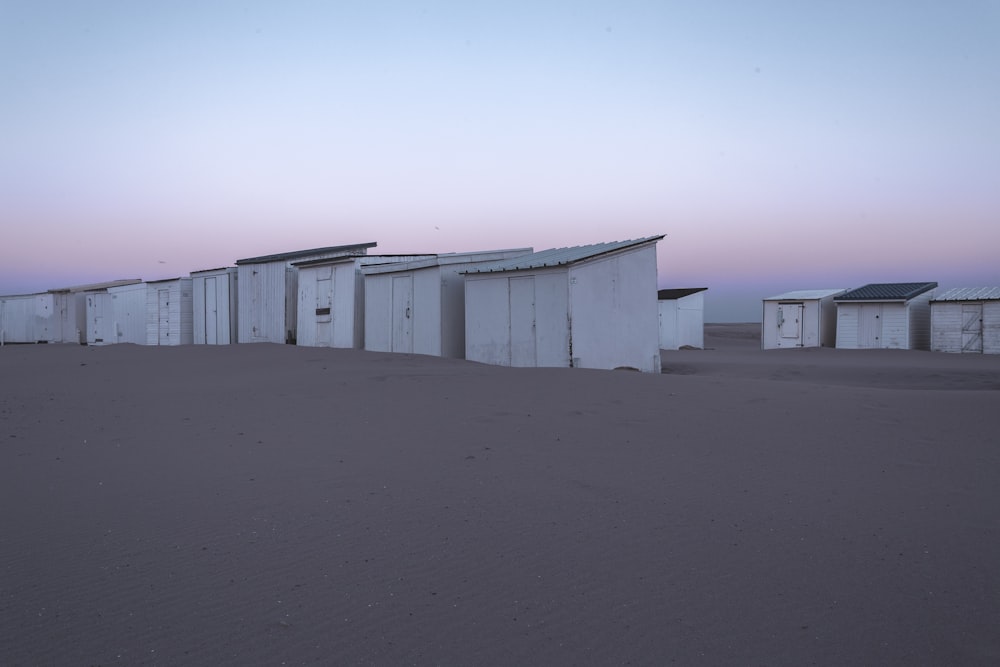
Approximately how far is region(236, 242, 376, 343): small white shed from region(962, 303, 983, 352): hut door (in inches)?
891

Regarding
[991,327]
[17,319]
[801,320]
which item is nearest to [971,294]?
[991,327]

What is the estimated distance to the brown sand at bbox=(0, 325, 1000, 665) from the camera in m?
2.87

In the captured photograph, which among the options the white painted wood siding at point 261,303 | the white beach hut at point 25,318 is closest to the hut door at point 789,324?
the white painted wood siding at point 261,303

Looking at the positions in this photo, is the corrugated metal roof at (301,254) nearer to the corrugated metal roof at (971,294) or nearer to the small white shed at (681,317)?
the small white shed at (681,317)

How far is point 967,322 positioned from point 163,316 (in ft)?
103

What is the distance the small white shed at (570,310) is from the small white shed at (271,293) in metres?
6.90

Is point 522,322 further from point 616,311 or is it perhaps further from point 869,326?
point 869,326

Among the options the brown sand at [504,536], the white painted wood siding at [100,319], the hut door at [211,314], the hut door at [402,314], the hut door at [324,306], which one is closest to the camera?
the brown sand at [504,536]

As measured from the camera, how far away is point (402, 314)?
691 inches

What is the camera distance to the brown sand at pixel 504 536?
113 inches

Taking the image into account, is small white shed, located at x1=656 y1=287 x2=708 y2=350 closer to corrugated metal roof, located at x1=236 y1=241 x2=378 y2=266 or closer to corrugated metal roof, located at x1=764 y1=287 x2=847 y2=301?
corrugated metal roof, located at x1=764 y1=287 x2=847 y2=301

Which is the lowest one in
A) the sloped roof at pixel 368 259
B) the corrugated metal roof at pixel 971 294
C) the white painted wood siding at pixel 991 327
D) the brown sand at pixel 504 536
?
the brown sand at pixel 504 536

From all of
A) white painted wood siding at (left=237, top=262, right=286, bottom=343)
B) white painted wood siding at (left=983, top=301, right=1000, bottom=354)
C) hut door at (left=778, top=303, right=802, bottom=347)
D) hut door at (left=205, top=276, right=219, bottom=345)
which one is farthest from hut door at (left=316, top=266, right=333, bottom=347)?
white painted wood siding at (left=983, top=301, right=1000, bottom=354)

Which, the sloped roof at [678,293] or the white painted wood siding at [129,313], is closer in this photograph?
the white painted wood siding at [129,313]
